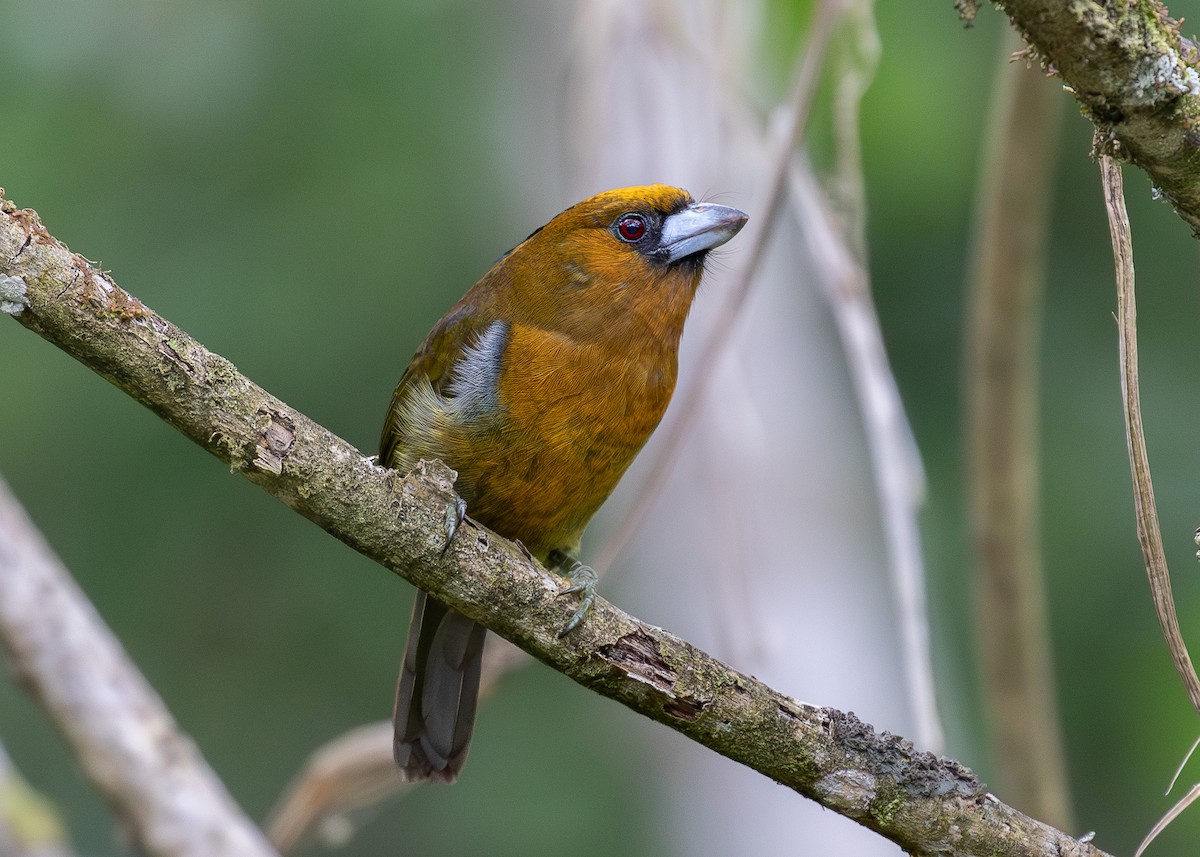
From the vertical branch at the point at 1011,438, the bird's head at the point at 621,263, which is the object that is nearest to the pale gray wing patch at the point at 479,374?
the bird's head at the point at 621,263

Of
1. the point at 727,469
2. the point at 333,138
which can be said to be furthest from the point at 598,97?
the point at 333,138

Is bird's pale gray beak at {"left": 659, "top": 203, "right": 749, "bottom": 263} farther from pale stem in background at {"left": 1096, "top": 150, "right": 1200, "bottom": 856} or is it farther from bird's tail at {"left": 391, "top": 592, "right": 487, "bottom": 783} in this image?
pale stem in background at {"left": 1096, "top": 150, "right": 1200, "bottom": 856}

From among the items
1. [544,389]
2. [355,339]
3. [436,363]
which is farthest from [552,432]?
[355,339]

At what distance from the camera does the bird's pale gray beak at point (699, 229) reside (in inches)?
119

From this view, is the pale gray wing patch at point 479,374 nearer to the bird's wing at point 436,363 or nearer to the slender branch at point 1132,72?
the bird's wing at point 436,363

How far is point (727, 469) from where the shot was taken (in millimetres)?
3021

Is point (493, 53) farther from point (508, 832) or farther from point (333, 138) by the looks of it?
point (508, 832)

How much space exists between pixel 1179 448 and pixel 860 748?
348 centimetres

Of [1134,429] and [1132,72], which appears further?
[1134,429]

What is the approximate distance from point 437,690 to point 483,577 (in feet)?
4.14

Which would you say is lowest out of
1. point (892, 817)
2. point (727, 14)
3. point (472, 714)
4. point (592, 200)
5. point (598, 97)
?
point (472, 714)

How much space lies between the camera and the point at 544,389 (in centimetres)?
279

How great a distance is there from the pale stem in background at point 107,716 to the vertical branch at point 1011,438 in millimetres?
1893

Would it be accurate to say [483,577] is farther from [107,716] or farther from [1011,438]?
[1011,438]
